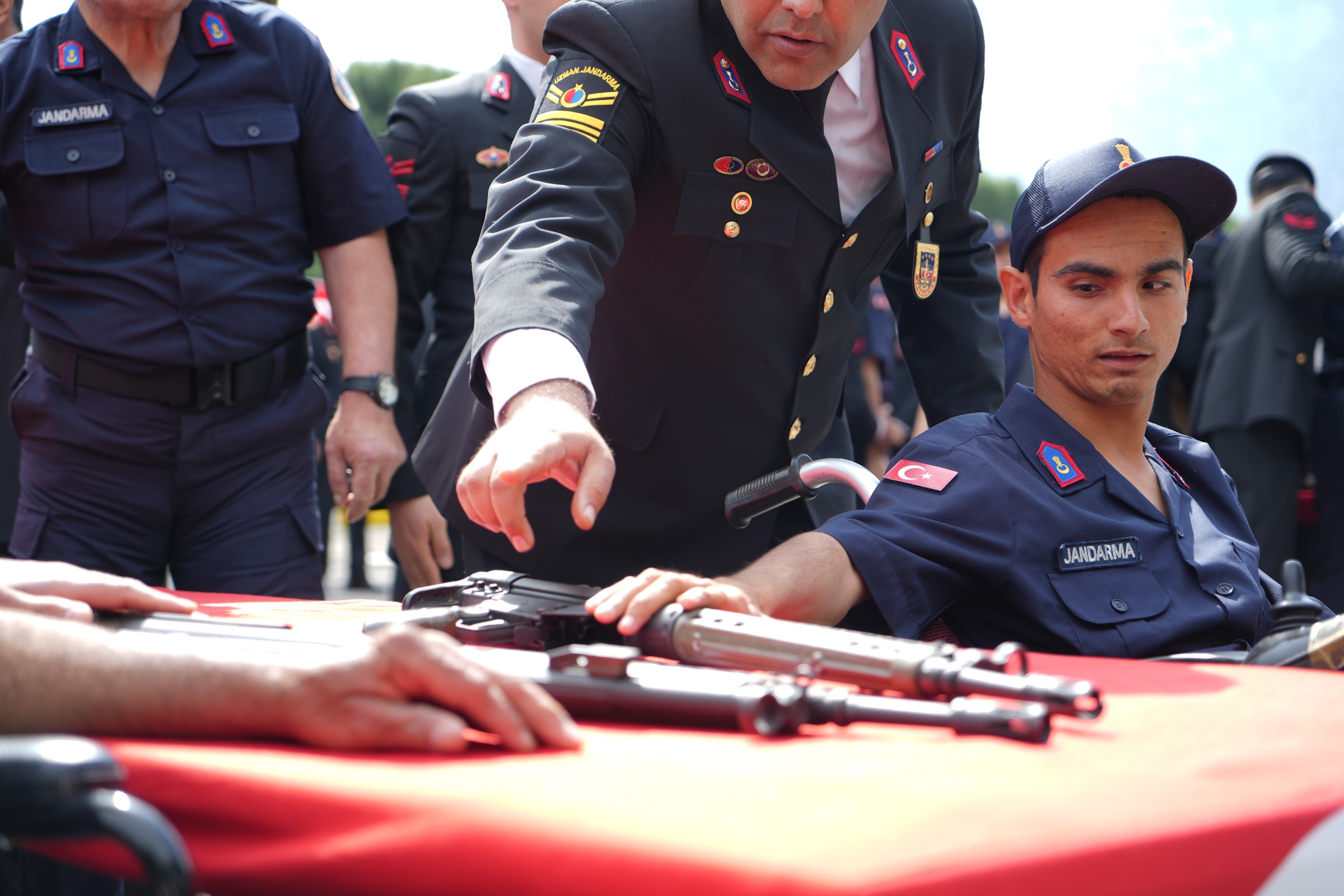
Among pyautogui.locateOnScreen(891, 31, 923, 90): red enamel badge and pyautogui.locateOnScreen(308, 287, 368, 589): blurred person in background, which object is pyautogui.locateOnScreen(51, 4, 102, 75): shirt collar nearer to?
pyautogui.locateOnScreen(891, 31, 923, 90): red enamel badge

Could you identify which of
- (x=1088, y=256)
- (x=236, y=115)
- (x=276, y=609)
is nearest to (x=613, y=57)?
(x=1088, y=256)

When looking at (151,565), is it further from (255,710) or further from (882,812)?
(882,812)

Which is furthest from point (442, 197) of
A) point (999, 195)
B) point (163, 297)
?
point (999, 195)

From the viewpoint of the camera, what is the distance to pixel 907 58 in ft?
7.33

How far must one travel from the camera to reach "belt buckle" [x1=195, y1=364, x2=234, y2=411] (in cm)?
272

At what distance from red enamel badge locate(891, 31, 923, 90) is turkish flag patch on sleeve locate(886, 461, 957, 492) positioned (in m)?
0.73

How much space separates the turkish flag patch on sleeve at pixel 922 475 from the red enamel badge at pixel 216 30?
6.25 ft

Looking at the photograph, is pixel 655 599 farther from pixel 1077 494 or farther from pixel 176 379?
pixel 176 379

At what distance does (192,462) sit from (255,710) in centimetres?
189

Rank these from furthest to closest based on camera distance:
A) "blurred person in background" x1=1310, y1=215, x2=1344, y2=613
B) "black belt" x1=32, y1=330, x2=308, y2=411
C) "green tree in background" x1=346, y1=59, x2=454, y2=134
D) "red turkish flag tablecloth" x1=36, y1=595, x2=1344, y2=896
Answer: "green tree in background" x1=346, y1=59, x2=454, y2=134
"blurred person in background" x1=1310, y1=215, x2=1344, y2=613
"black belt" x1=32, y1=330, x2=308, y2=411
"red turkish flag tablecloth" x1=36, y1=595, x2=1344, y2=896

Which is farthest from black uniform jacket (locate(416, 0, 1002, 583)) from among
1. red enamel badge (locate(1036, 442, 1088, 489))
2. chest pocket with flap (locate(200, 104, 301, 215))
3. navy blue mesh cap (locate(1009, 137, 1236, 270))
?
chest pocket with flap (locate(200, 104, 301, 215))

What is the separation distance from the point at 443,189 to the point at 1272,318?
3.66 metres

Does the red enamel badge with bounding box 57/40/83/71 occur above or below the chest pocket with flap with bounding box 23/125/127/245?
above

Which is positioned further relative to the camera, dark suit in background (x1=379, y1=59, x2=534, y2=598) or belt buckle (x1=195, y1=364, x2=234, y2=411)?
dark suit in background (x1=379, y1=59, x2=534, y2=598)
